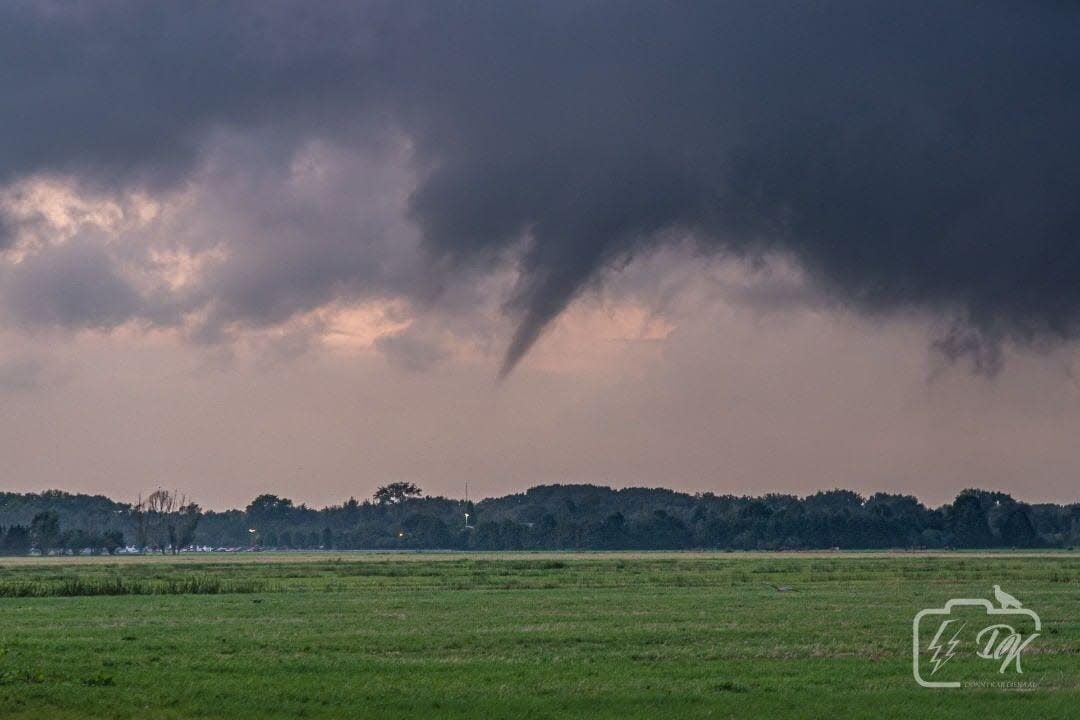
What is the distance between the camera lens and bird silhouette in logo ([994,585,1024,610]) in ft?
216

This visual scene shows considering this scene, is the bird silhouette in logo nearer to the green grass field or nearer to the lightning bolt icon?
the green grass field

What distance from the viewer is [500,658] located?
40.2 meters

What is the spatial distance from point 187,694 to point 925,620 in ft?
113

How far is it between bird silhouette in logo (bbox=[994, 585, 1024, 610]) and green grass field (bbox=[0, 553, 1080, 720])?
35.9 inches

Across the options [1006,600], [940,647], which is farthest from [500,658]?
[1006,600]

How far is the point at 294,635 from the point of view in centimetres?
4781

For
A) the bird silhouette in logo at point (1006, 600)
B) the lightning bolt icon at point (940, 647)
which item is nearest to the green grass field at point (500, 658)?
the bird silhouette in logo at point (1006, 600)

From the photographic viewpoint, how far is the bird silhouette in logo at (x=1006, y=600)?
2589 inches

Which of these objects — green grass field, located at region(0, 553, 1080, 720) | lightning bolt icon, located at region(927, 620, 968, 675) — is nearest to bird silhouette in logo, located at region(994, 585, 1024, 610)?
green grass field, located at region(0, 553, 1080, 720)

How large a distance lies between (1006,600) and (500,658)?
137ft

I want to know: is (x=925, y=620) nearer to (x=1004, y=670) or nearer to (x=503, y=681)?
(x=1004, y=670)

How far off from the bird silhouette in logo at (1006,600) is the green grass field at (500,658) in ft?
2.99

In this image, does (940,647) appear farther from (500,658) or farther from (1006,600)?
(1006,600)

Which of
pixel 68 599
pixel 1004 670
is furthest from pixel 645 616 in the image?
pixel 68 599
